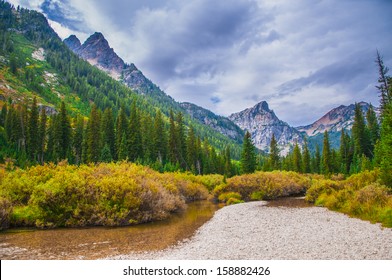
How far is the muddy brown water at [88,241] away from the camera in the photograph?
36.7 ft

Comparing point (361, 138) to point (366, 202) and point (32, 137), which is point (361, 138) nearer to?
point (366, 202)

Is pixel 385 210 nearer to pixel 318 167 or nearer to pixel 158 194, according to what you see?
pixel 158 194

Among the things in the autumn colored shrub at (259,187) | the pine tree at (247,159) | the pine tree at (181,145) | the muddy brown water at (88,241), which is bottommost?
the muddy brown water at (88,241)

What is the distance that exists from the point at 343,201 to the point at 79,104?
15489 cm

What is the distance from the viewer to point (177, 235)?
48.6 ft

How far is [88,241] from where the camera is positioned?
44.4ft

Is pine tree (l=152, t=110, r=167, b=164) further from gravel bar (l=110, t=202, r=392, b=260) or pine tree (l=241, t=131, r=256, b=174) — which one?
gravel bar (l=110, t=202, r=392, b=260)

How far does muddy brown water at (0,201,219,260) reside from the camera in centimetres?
1118

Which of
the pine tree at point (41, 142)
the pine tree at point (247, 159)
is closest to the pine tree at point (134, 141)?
the pine tree at point (41, 142)

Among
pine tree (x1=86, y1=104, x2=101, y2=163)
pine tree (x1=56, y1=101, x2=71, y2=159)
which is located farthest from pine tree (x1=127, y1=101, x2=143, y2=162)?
pine tree (x1=56, y1=101, x2=71, y2=159)

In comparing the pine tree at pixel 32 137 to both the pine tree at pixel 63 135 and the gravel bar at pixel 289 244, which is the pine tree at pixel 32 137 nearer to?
the pine tree at pixel 63 135

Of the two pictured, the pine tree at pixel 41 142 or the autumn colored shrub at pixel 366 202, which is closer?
the autumn colored shrub at pixel 366 202

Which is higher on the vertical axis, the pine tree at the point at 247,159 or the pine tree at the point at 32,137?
the pine tree at the point at 32,137
